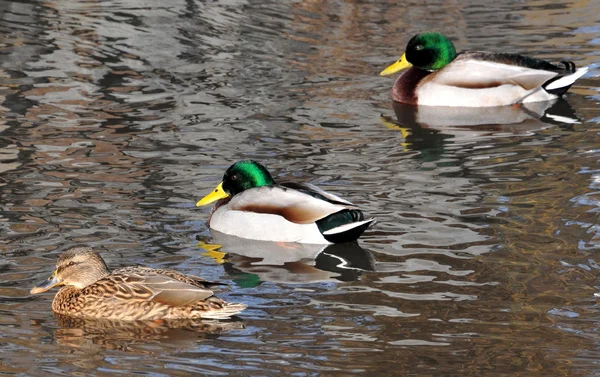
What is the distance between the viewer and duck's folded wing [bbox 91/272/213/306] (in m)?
7.28

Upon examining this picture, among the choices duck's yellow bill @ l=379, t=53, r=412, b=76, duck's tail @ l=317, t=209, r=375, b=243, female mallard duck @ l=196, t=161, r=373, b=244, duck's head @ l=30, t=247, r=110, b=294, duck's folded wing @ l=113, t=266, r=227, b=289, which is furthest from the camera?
duck's yellow bill @ l=379, t=53, r=412, b=76

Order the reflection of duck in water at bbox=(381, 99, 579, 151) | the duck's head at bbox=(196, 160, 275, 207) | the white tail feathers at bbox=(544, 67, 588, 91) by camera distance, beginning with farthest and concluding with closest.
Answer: the white tail feathers at bbox=(544, 67, 588, 91)
the reflection of duck in water at bbox=(381, 99, 579, 151)
the duck's head at bbox=(196, 160, 275, 207)

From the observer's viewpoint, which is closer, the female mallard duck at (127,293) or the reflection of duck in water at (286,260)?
the female mallard duck at (127,293)

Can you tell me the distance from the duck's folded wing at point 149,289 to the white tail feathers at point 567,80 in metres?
7.63

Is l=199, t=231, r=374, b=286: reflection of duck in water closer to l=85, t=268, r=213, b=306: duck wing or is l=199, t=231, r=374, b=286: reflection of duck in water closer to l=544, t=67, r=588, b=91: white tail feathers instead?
l=85, t=268, r=213, b=306: duck wing

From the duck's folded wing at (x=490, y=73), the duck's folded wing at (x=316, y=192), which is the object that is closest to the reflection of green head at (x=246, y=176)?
the duck's folded wing at (x=316, y=192)

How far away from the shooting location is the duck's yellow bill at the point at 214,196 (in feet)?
31.7

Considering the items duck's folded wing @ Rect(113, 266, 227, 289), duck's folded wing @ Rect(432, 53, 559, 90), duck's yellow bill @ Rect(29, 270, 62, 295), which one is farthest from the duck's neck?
duck's yellow bill @ Rect(29, 270, 62, 295)

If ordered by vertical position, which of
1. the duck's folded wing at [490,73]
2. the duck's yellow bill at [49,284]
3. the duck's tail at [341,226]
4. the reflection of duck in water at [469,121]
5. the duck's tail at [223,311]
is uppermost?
the duck's tail at [223,311]

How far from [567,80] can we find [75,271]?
25.5ft

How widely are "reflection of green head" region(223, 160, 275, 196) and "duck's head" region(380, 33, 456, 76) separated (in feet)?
18.1

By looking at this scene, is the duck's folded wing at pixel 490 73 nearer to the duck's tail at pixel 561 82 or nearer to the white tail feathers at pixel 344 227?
the duck's tail at pixel 561 82

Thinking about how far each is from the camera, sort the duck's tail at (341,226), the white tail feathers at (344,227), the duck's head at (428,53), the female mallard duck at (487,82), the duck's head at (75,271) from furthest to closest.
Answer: the duck's head at (428,53) → the female mallard duck at (487,82) → the duck's tail at (341,226) → the white tail feathers at (344,227) → the duck's head at (75,271)

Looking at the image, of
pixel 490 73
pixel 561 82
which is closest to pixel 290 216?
pixel 490 73
